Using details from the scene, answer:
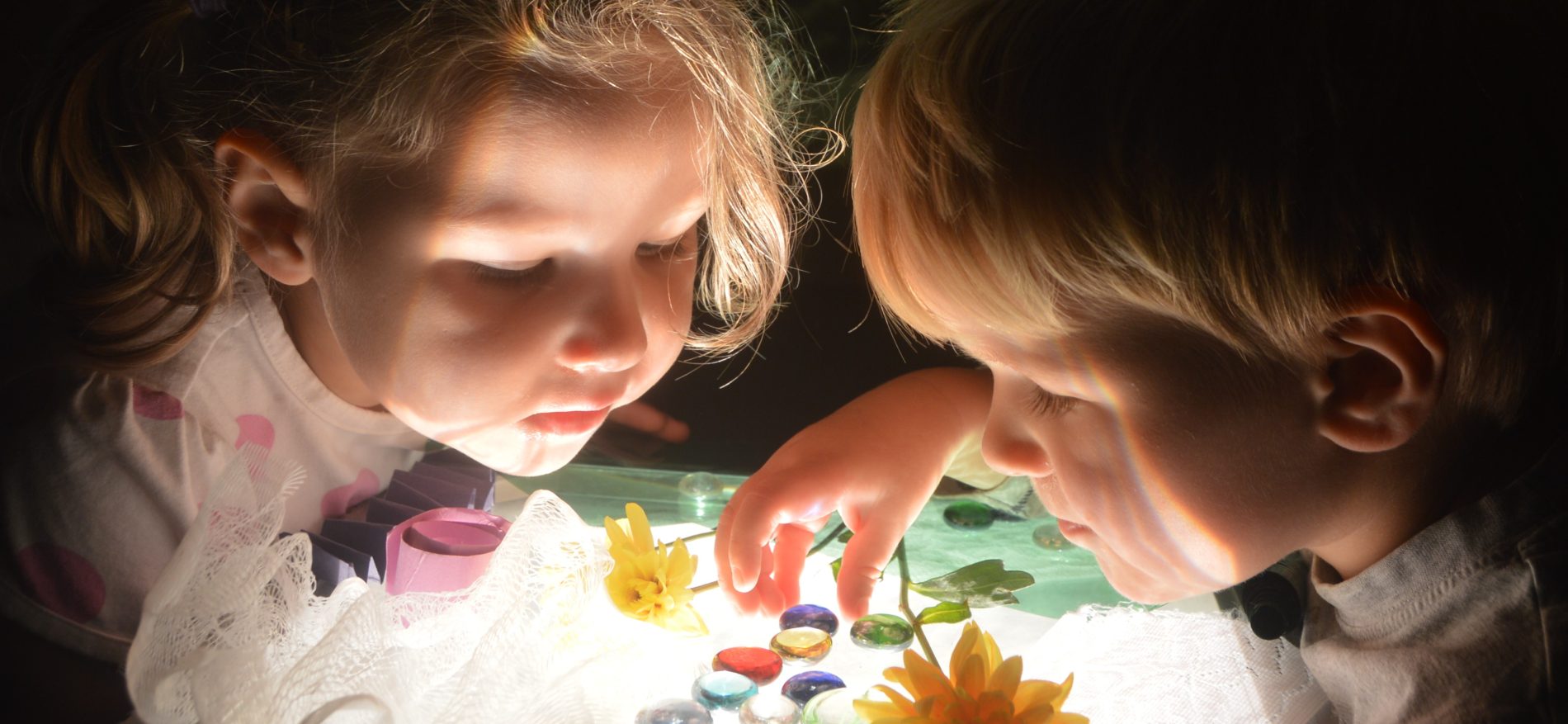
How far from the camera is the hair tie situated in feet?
1.91

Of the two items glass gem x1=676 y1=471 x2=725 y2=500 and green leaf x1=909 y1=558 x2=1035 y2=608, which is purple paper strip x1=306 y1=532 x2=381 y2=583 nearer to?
glass gem x1=676 y1=471 x2=725 y2=500

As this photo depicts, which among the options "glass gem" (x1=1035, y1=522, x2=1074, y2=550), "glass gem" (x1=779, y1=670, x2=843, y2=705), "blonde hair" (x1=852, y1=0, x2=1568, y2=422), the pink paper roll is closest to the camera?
"blonde hair" (x1=852, y1=0, x2=1568, y2=422)

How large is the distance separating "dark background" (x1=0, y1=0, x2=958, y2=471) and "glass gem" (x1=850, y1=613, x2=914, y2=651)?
1.09ft

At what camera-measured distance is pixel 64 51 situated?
0.60 meters

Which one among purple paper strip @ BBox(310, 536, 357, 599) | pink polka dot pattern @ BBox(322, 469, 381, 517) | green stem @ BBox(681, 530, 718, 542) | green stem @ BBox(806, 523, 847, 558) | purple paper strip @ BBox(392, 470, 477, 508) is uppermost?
green stem @ BBox(806, 523, 847, 558)

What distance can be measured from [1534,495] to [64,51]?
0.84 meters

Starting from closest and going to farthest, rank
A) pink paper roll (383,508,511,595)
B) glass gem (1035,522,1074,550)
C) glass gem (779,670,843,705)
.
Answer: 1. glass gem (779,670,843,705)
2. pink paper roll (383,508,511,595)
3. glass gem (1035,522,1074,550)

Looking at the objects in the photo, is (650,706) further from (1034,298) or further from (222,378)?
(222,378)

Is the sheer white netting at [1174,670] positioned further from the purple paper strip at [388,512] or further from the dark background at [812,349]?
the purple paper strip at [388,512]

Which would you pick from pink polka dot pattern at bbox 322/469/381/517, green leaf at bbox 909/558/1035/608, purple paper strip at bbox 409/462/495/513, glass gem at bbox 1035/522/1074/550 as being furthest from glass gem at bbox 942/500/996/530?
pink polka dot pattern at bbox 322/469/381/517

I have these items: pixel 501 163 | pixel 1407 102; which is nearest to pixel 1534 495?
pixel 1407 102

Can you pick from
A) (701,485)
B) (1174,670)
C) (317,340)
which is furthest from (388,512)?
(1174,670)

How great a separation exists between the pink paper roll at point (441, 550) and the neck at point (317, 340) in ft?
0.47

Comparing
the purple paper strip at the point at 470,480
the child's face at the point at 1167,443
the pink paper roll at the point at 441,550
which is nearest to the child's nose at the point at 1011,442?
the child's face at the point at 1167,443
